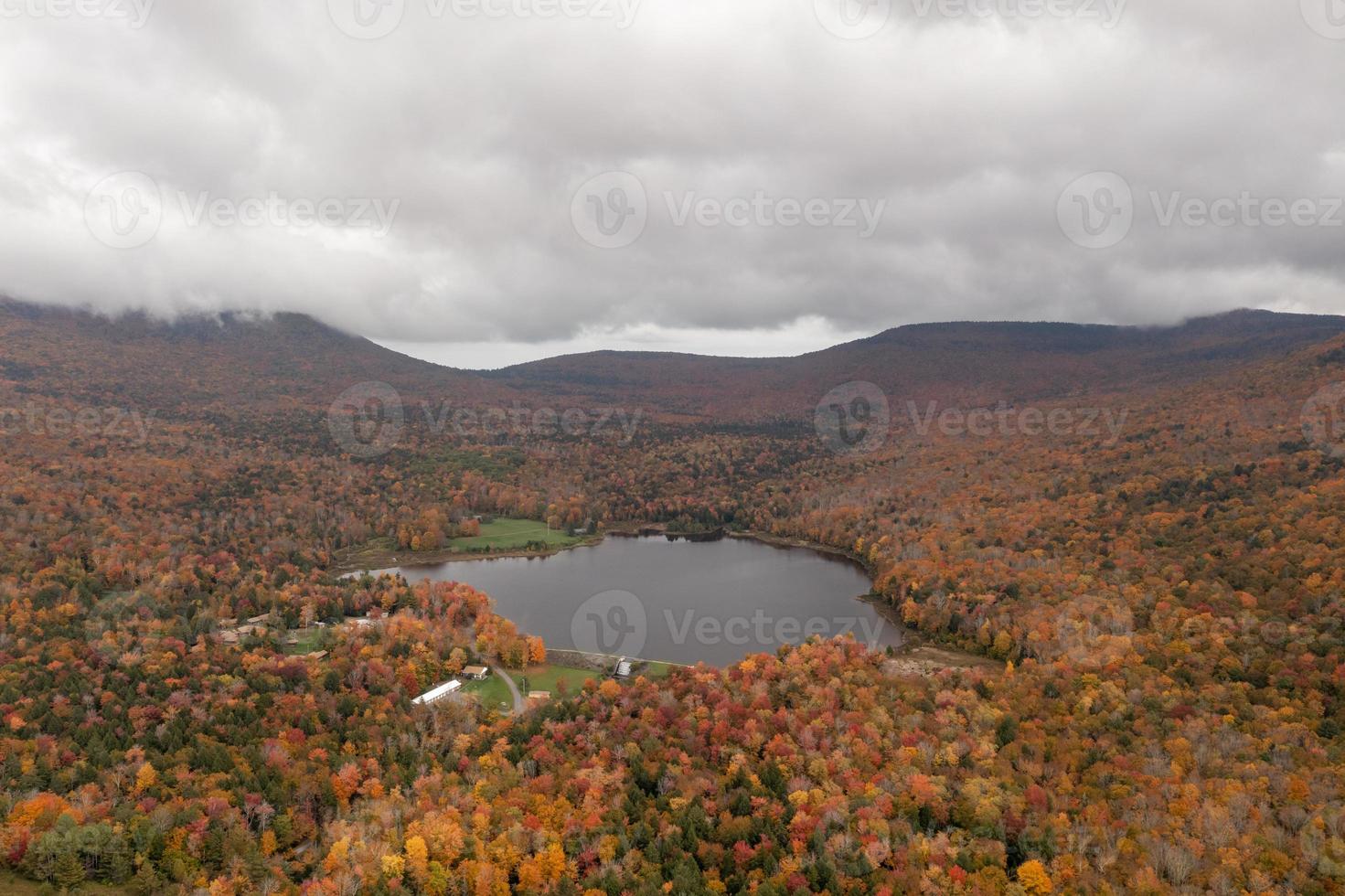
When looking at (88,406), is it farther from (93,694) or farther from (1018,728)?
(1018,728)

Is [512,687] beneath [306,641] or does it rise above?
beneath

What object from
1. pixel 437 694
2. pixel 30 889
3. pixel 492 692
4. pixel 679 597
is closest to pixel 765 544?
pixel 679 597

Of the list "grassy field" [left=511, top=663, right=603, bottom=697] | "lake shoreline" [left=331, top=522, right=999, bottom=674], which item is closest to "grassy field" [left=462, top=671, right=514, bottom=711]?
"grassy field" [left=511, top=663, right=603, bottom=697]

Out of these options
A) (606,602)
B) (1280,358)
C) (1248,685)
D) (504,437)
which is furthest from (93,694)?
(1280,358)

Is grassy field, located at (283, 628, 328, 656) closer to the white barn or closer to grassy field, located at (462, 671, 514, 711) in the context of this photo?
the white barn

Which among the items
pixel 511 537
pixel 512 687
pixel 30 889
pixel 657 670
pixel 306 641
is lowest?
pixel 512 687

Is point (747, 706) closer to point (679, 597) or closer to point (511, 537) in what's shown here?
point (679, 597)
